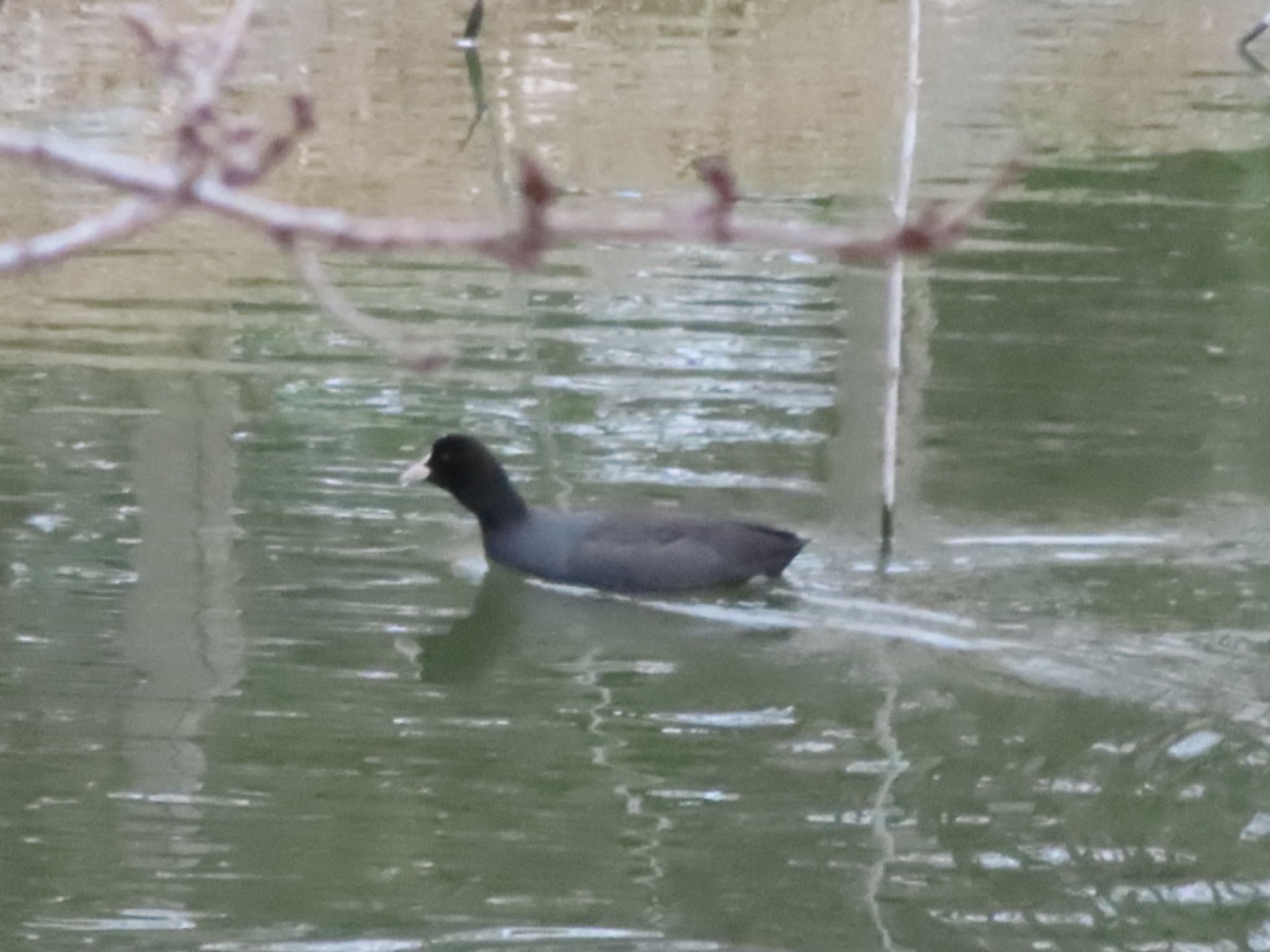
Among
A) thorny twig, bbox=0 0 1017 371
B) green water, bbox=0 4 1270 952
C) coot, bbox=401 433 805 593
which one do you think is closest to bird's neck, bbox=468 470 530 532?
coot, bbox=401 433 805 593

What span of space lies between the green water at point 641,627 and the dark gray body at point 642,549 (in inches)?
4.6

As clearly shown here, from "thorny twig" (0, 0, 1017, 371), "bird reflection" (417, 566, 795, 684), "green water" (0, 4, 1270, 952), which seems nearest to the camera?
"thorny twig" (0, 0, 1017, 371)

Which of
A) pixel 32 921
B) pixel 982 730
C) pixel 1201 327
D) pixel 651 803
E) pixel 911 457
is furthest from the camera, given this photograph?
pixel 1201 327

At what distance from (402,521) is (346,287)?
3968mm

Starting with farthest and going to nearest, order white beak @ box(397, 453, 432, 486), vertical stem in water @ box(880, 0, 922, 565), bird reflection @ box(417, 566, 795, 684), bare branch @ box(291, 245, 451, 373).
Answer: white beak @ box(397, 453, 432, 486) < vertical stem in water @ box(880, 0, 922, 565) < bird reflection @ box(417, 566, 795, 684) < bare branch @ box(291, 245, 451, 373)

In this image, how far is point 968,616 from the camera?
26.7ft

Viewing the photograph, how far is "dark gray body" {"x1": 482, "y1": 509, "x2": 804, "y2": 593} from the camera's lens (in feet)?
27.8

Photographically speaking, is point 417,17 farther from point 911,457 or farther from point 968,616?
point 968,616

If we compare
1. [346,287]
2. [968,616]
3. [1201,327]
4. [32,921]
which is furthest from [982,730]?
[346,287]

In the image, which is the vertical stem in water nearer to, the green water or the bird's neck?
the green water

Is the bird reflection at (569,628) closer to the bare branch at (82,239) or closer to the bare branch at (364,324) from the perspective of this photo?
the bare branch at (364,324)

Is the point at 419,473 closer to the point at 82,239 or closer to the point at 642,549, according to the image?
the point at 642,549

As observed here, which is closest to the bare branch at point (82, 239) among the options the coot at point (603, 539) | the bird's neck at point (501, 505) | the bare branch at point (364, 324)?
the bare branch at point (364, 324)

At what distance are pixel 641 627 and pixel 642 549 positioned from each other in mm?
316
